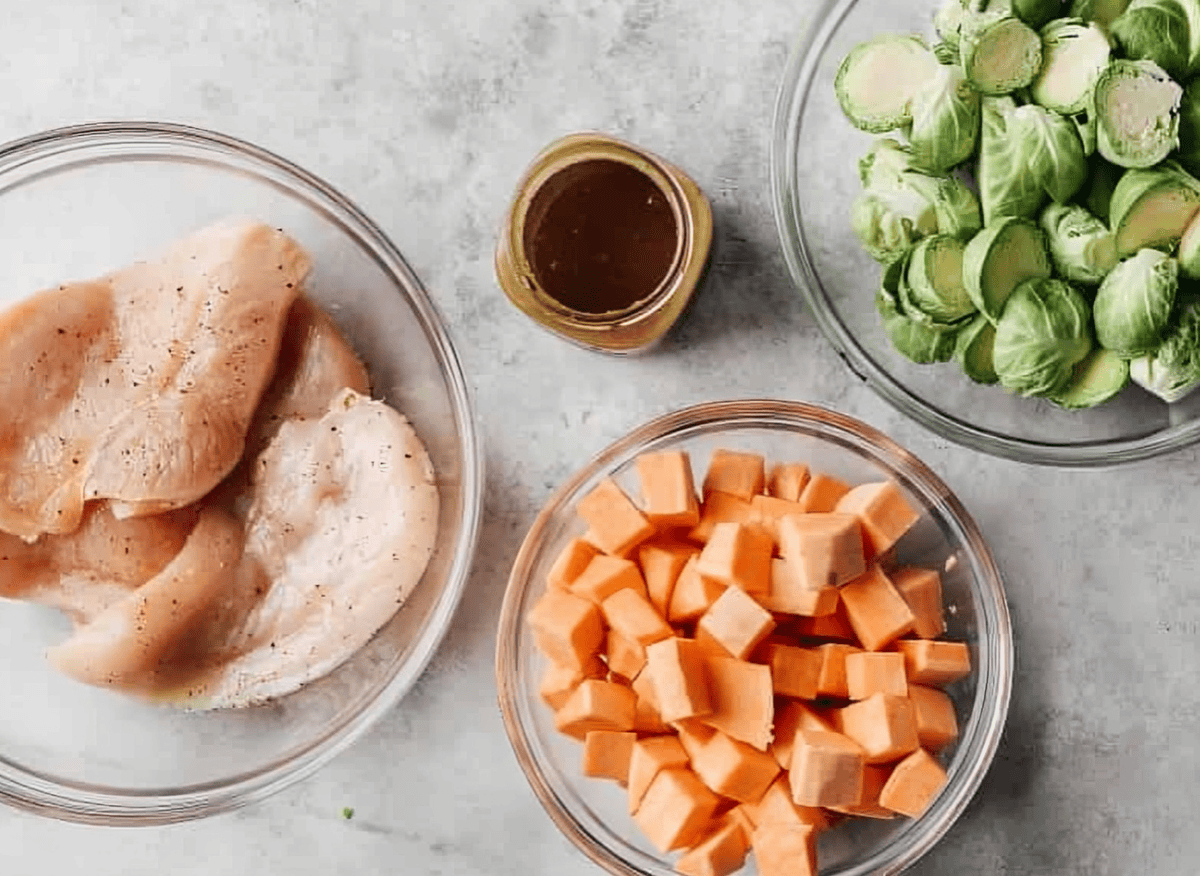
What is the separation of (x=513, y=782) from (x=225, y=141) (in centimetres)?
87

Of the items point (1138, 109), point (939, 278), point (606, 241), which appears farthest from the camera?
point (606, 241)

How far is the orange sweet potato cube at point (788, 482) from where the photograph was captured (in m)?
1.70

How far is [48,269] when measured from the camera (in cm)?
186

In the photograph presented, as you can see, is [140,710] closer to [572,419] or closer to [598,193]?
[572,419]

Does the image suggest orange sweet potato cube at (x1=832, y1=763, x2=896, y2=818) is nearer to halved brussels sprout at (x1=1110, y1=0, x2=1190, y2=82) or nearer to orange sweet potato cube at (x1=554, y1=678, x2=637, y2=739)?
orange sweet potato cube at (x1=554, y1=678, x2=637, y2=739)

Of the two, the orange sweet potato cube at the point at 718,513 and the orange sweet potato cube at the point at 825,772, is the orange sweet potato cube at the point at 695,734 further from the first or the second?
the orange sweet potato cube at the point at 718,513

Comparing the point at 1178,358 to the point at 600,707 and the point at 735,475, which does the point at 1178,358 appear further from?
the point at 600,707

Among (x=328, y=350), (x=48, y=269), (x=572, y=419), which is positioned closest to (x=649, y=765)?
(x=572, y=419)

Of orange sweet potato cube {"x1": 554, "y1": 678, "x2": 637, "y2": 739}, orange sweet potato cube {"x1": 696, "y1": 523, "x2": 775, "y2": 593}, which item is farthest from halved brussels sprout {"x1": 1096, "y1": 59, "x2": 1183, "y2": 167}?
orange sweet potato cube {"x1": 554, "y1": 678, "x2": 637, "y2": 739}

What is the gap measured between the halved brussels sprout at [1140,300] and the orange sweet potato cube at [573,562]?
2.01 ft

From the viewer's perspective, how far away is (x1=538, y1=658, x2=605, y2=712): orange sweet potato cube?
1.68 metres

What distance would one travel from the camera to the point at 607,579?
164 centimetres

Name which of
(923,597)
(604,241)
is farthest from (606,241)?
(923,597)

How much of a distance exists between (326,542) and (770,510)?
1.73ft
